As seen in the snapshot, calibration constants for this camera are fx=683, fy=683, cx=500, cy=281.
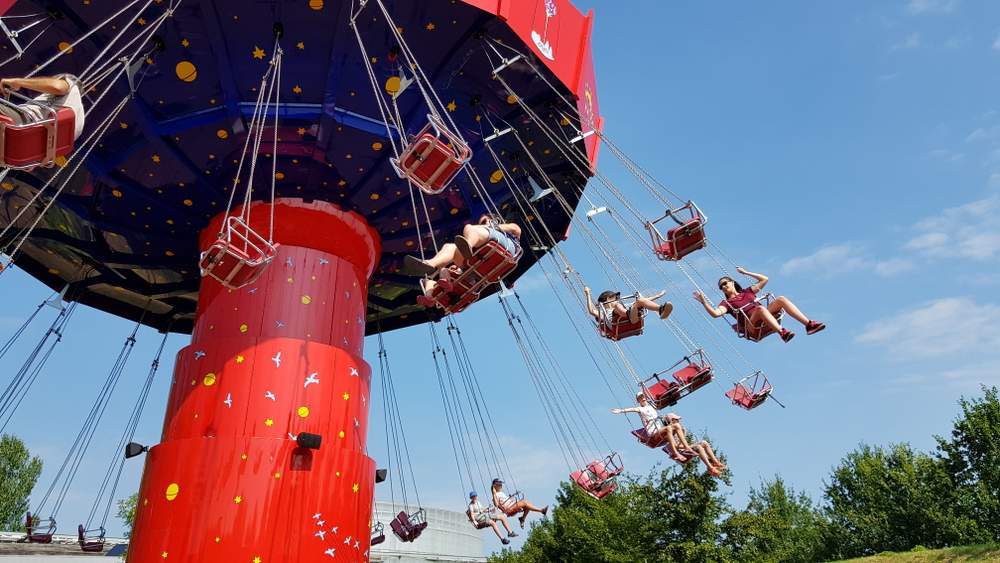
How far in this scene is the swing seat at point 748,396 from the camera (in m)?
12.5

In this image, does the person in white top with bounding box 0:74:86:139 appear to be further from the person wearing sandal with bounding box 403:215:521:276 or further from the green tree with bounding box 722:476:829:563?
the green tree with bounding box 722:476:829:563

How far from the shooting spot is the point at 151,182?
43.7 ft

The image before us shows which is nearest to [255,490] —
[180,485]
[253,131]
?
[180,485]

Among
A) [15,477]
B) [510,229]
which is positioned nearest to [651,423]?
[510,229]

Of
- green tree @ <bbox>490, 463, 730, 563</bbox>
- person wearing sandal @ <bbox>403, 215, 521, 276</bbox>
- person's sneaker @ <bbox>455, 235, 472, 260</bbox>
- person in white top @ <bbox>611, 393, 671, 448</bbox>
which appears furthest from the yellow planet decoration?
green tree @ <bbox>490, 463, 730, 563</bbox>

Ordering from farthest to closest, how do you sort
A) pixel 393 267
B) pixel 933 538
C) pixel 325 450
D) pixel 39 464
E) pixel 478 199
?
pixel 39 464 → pixel 933 538 → pixel 393 267 → pixel 478 199 → pixel 325 450

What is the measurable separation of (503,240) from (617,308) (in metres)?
2.83

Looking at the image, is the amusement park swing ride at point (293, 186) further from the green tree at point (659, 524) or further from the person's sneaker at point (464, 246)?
the green tree at point (659, 524)

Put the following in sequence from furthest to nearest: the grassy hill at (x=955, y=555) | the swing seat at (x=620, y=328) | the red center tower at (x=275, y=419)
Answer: the grassy hill at (x=955, y=555) < the swing seat at (x=620, y=328) < the red center tower at (x=275, y=419)

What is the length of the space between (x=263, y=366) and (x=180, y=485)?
221 cm

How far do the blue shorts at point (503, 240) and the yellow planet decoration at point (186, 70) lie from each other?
5983 mm

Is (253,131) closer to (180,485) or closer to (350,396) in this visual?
(350,396)

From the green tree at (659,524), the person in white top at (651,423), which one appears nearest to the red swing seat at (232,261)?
the person in white top at (651,423)

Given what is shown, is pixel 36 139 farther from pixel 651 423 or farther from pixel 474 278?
pixel 651 423
